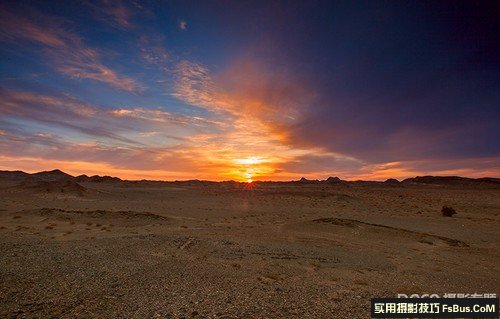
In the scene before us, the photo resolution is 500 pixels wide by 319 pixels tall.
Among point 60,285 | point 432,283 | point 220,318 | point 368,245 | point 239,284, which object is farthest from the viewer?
point 368,245

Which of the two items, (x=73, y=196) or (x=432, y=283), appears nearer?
(x=432, y=283)

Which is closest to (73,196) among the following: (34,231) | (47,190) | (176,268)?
(47,190)

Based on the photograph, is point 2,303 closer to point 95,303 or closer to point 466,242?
point 95,303

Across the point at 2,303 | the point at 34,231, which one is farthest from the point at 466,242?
the point at 34,231

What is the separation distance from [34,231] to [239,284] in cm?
1749

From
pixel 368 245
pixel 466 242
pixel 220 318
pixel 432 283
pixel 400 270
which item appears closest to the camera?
pixel 220 318

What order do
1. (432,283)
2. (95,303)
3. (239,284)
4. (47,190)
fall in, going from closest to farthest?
(95,303) < (239,284) < (432,283) < (47,190)

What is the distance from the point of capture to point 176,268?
13.2 m

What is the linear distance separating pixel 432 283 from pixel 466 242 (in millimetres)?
14308

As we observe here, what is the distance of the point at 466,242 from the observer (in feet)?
79.7

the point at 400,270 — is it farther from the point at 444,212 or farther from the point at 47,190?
the point at 47,190

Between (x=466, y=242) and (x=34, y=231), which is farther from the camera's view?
(x=466, y=242)

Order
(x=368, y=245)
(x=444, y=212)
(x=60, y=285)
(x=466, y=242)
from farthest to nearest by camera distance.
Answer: (x=444, y=212), (x=466, y=242), (x=368, y=245), (x=60, y=285)

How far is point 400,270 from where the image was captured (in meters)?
15.1
